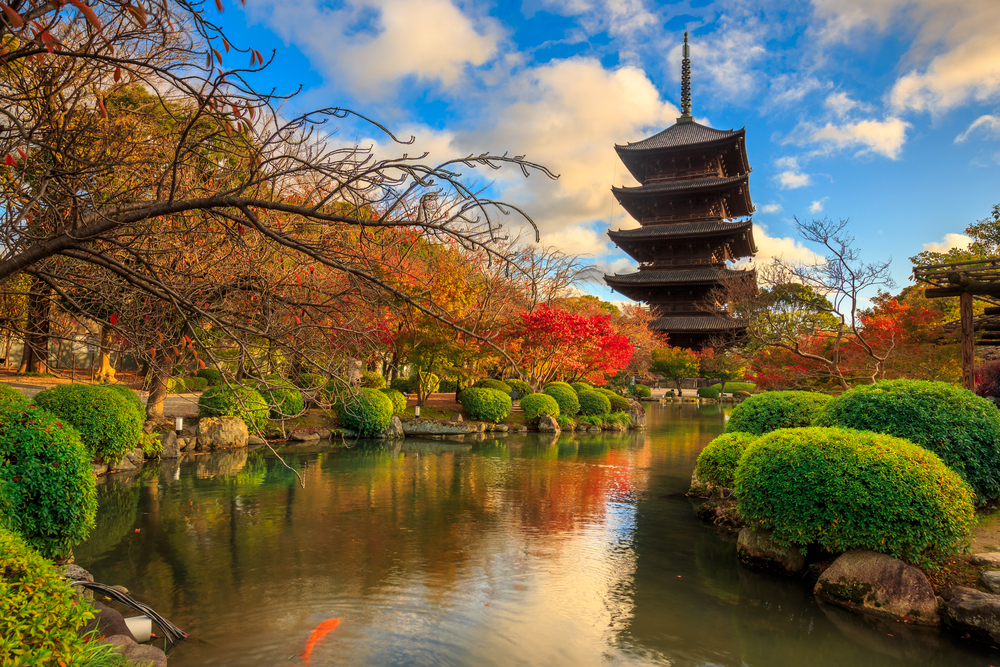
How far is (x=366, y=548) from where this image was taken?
6406 mm

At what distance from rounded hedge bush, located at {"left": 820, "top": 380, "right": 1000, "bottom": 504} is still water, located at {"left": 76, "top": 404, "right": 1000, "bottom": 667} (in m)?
A: 2.21

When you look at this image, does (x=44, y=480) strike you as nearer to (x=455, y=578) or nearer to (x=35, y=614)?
(x=35, y=614)

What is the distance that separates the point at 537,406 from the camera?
19.3m

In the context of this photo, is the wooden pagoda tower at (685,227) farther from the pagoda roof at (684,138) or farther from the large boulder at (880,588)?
the large boulder at (880,588)

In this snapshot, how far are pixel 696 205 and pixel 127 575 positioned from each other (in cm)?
A: 3122

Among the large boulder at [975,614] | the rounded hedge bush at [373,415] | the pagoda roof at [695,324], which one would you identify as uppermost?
the pagoda roof at [695,324]

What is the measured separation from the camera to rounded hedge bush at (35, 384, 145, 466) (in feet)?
29.4

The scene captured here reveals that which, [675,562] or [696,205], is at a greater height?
[696,205]

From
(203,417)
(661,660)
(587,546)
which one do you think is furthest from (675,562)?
(203,417)

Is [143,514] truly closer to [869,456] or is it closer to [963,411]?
[869,456]

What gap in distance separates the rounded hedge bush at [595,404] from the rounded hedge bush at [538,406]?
2.50 meters

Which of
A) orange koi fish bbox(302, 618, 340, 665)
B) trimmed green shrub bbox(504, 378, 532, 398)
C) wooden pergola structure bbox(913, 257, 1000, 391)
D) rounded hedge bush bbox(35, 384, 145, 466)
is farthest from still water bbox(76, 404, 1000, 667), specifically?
trimmed green shrub bbox(504, 378, 532, 398)

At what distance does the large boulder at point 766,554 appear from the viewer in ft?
19.5

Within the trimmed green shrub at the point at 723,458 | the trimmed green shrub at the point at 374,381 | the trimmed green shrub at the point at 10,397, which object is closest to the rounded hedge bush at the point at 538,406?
the trimmed green shrub at the point at 374,381
